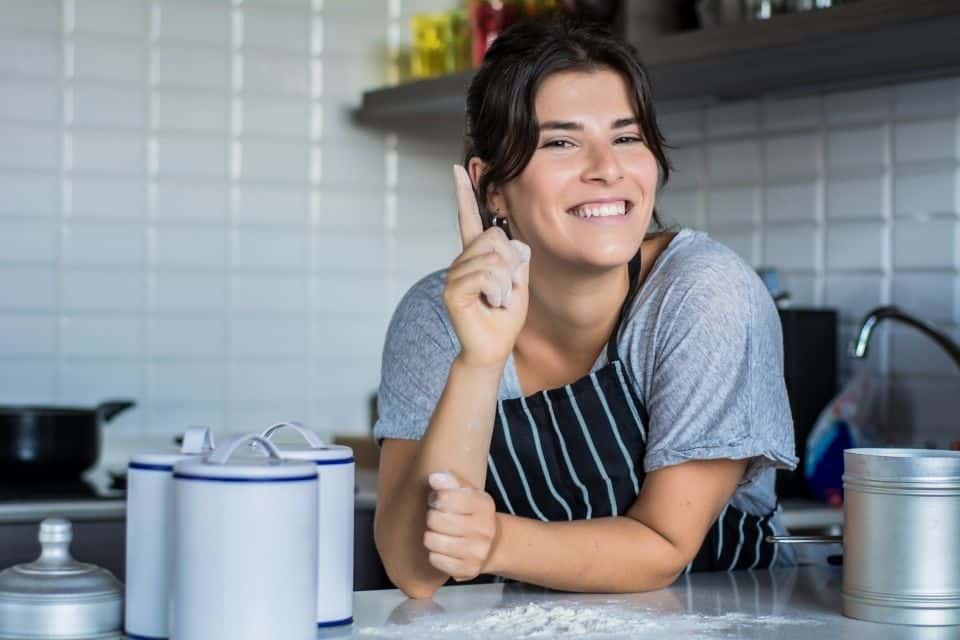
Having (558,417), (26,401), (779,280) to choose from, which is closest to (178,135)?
(26,401)

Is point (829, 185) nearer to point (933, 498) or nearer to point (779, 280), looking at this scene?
point (779, 280)

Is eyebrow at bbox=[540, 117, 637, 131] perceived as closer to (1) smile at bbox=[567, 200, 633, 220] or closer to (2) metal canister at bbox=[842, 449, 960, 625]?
(1) smile at bbox=[567, 200, 633, 220]

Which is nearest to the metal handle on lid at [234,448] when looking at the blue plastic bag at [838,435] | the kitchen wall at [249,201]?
the blue plastic bag at [838,435]

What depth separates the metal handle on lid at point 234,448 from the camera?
1085 millimetres

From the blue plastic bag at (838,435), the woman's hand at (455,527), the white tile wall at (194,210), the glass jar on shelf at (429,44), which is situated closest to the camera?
the woman's hand at (455,527)

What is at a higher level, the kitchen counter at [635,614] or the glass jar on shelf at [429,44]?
the glass jar on shelf at [429,44]

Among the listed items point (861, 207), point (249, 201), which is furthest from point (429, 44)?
point (861, 207)

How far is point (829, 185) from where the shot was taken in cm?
264

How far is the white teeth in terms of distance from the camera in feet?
5.51

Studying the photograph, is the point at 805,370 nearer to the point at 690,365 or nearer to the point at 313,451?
the point at 690,365

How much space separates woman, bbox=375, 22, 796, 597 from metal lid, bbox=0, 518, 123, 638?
37cm

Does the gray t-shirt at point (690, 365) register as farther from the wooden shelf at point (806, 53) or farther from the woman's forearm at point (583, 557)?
the wooden shelf at point (806, 53)

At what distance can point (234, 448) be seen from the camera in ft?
3.58

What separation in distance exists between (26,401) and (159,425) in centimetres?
26
